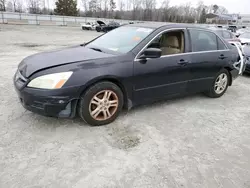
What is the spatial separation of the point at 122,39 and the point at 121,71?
0.87m

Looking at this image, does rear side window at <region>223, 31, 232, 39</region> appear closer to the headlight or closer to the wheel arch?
the wheel arch

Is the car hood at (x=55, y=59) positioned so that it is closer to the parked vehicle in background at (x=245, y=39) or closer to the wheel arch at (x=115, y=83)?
the wheel arch at (x=115, y=83)

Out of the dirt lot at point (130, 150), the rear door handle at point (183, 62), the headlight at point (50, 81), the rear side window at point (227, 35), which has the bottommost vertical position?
the dirt lot at point (130, 150)

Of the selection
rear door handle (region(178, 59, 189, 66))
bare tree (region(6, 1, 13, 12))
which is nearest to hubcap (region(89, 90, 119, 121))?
rear door handle (region(178, 59, 189, 66))

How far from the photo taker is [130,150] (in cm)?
263

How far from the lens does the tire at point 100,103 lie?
2930 millimetres

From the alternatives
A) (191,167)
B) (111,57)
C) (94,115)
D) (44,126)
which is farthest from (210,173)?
(44,126)

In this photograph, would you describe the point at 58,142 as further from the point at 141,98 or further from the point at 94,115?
the point at 141,98

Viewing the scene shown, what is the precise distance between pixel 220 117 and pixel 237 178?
1574 mm

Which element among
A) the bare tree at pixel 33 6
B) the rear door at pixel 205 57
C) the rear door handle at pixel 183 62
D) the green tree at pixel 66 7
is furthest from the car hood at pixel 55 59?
the bare tree at pixel 33 6

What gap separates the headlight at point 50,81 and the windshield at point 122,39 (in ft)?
3.40

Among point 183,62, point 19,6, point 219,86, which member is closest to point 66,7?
point 19,6

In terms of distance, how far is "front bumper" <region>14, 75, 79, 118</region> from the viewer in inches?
106

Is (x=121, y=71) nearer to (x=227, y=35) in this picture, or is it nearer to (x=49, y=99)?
(x=49, y=99)
